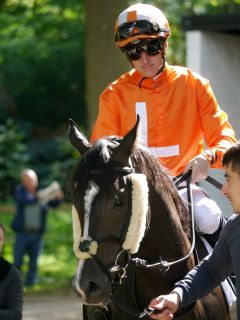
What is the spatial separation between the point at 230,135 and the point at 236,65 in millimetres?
5664

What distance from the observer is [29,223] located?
13867 millimetres

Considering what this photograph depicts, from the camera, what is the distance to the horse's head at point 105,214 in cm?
401

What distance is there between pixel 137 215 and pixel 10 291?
5.80 ft

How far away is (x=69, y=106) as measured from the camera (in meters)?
24.3

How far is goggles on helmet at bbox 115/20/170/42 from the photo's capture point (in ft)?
16.5

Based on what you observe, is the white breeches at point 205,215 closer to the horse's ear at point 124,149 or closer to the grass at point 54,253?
the horse's ear at point 124,149

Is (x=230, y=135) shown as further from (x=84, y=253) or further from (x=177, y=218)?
(x=84, y=253)

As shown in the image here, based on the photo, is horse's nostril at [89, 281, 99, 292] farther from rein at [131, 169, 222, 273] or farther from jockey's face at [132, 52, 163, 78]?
jockey's face at [132, 52, 163, 78]

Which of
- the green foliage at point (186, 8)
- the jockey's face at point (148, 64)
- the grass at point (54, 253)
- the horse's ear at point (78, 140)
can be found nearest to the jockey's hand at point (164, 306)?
the horse's ear at point (78, 140)

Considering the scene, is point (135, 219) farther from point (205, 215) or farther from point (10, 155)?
point (10, 155)

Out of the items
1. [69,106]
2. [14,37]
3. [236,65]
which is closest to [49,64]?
[69,106]

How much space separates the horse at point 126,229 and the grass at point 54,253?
8.81 m

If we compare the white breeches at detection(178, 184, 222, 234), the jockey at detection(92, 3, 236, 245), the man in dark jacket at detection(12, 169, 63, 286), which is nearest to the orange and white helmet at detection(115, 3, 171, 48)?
the jockey at detection(92, 3, 236, 245)

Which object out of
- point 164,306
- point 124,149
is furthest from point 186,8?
point 164,306
